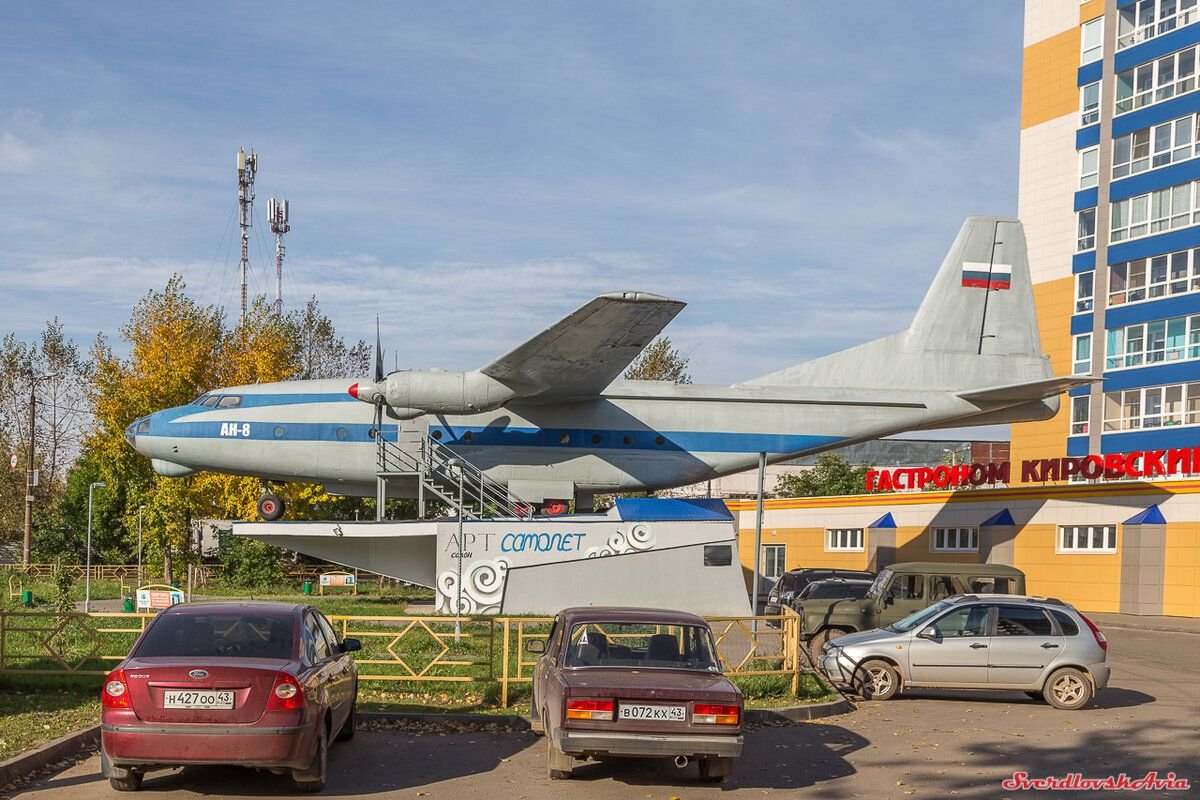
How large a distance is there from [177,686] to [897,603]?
14438mm

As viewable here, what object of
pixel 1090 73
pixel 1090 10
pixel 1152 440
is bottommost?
pixel 1152 440

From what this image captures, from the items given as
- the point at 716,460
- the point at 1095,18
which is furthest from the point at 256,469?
the point at 1095,18

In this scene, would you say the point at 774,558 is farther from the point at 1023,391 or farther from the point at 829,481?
the point at 1023,391

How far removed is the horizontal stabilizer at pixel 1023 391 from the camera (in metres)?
29.6

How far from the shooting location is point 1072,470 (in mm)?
39062

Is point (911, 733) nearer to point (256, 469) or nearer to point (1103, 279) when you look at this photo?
point (256, 469)

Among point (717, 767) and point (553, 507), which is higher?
point (553, 507)

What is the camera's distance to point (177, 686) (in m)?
8.70

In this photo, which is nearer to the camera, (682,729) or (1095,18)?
(682,729)

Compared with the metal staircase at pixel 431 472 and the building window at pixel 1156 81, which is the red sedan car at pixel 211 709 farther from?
the building window at pixel 1156 81

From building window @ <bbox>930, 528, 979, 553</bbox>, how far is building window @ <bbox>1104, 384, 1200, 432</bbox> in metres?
11.3

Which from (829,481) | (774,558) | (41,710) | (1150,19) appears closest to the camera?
(41,710)

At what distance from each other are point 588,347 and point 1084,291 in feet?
115

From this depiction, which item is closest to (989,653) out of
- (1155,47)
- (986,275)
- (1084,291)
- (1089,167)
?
(986,275)
